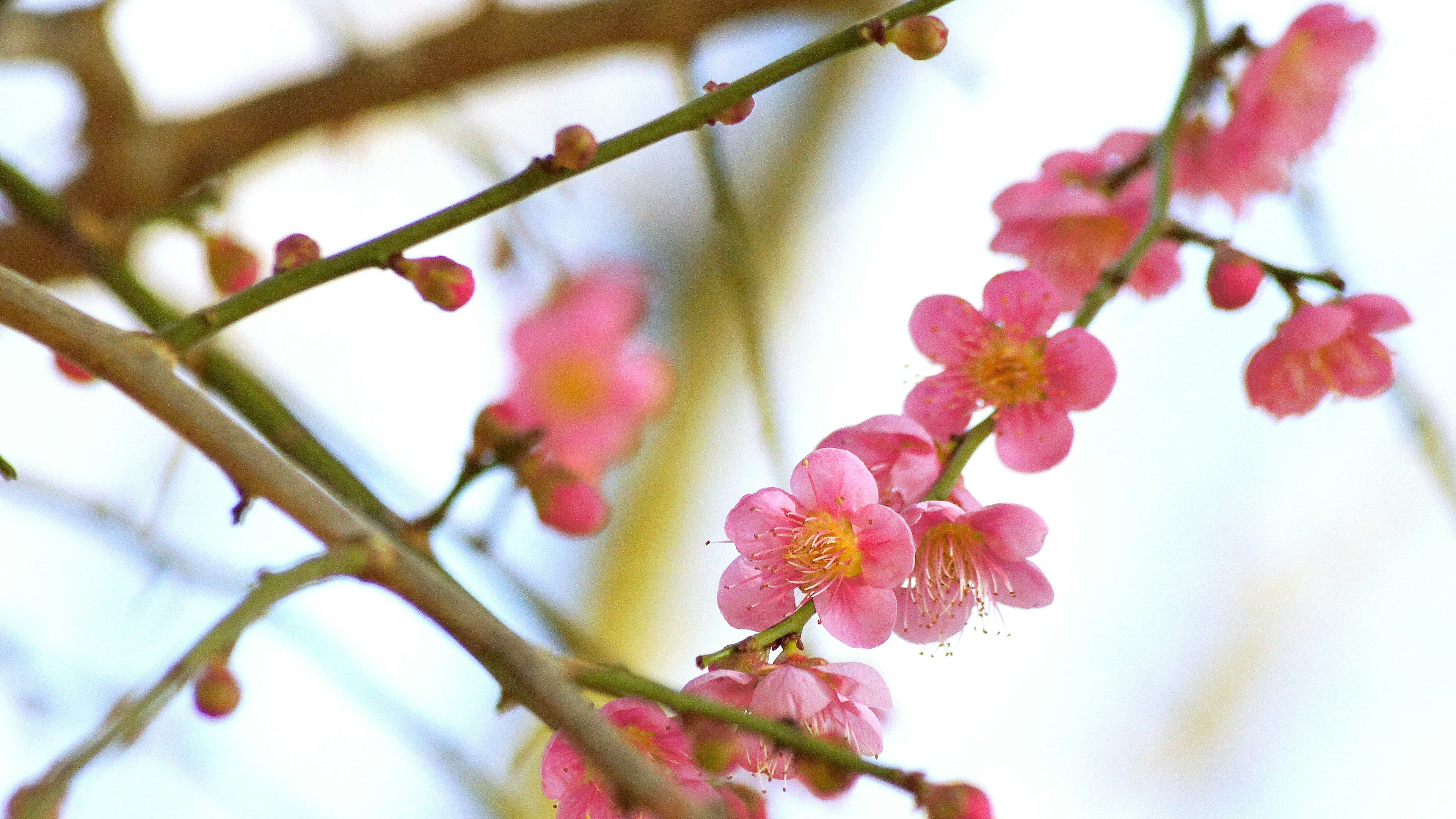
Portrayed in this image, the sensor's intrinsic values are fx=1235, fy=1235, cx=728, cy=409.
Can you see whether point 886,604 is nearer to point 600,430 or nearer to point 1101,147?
point 1101,147

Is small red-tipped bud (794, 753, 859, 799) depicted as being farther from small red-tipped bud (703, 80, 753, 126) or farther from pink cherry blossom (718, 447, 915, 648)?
small red-tipped bud (703, 80, 753, 126)

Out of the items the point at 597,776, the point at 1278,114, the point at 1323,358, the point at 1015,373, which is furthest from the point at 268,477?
the point at 1278,114

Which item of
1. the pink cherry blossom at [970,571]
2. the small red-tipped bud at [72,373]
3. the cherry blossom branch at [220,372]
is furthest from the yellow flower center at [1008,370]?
the small red-tipped bud at [72,373]

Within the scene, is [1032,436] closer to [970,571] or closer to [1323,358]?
[970,571]

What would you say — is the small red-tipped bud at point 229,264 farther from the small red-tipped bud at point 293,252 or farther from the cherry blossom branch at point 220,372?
the small red-tipped bud at point 293,252

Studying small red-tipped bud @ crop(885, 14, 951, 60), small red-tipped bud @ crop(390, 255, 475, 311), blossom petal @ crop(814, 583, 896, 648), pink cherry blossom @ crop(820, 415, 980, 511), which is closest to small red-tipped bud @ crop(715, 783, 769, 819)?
blossom petal @ crop(814, 583, 896, 648)

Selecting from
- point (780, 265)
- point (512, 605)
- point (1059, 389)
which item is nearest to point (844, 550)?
point (1059, 389)
